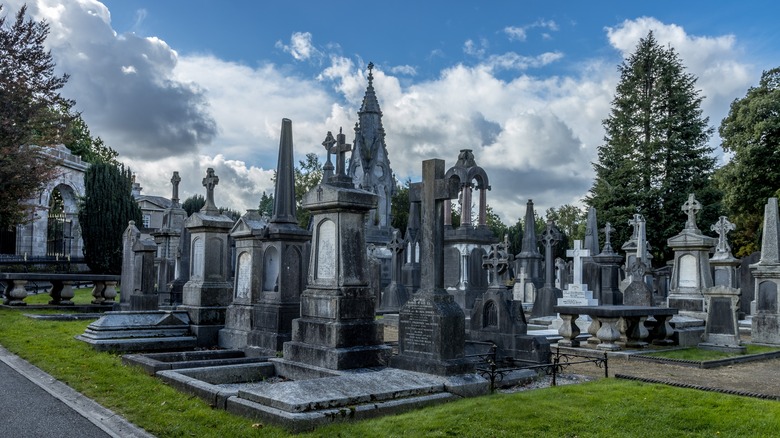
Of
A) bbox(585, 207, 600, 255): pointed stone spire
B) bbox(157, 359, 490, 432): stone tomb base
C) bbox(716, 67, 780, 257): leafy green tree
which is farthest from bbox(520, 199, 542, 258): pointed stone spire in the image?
bbox(716, 67, 780, 257): leafy green tree

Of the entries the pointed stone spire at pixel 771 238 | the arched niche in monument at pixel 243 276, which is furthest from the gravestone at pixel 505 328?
the pointed stone spire at pixel 771 238

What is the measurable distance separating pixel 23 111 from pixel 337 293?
53.2 ft

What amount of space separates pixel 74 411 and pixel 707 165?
38329 mm

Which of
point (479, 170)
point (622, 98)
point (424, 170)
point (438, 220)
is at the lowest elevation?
point (438, 220)

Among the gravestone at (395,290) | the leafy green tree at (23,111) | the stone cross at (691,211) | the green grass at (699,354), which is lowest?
the green grass at (699,354)

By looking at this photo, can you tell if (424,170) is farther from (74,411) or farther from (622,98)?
(622,98)

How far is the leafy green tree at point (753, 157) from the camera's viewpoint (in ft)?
109

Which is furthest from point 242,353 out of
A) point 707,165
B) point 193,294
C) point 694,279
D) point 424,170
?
point 707,165

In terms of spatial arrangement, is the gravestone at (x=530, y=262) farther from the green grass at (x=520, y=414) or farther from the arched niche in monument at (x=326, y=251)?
the green grass at (x=520, y=414)

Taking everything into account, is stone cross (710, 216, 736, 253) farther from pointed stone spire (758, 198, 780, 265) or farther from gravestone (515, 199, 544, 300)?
gravestone (515, 199, 544, 300)

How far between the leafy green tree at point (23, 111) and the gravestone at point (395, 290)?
491 inches

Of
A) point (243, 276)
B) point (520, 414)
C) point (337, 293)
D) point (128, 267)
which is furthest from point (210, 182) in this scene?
point (520, 414)

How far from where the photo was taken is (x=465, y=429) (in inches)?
216

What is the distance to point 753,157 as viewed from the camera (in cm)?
3328
